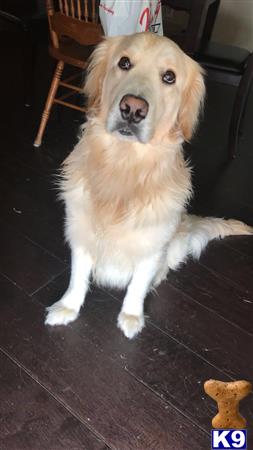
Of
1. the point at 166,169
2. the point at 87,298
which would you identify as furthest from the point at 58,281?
the point at 166,169

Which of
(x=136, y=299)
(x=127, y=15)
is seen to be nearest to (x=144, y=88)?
(x=136, y=299)

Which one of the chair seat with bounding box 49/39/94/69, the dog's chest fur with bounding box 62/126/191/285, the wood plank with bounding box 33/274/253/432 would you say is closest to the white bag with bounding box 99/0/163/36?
the chair seat with bounding box 49/39/94/69

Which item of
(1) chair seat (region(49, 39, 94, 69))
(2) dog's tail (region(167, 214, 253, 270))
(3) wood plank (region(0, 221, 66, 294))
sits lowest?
(3) wood plank (region(0, 221, 66, 294))

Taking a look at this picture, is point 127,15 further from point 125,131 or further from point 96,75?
point 125,131

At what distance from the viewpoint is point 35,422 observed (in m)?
1.16

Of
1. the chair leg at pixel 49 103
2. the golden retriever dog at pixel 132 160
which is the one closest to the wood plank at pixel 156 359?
the golden retriever dog at pixel 132 160

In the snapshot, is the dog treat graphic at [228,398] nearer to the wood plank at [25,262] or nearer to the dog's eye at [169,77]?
the wood plank at [25,262]

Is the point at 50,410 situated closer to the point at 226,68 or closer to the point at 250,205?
the point at 250,205

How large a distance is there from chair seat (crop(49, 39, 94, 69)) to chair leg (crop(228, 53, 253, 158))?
843 mm

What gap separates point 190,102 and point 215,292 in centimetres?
75

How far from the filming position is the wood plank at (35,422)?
1.12 meters

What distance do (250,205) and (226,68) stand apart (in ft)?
2.68

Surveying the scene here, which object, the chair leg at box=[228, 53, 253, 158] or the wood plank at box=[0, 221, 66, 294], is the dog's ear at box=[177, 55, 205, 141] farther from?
the chair leg at box=[228, 53, 253, 158]

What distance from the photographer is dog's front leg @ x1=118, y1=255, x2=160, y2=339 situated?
1.35 meters
